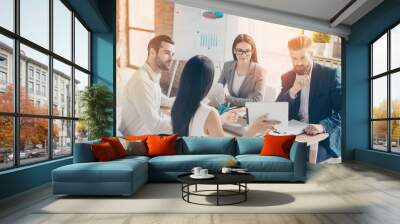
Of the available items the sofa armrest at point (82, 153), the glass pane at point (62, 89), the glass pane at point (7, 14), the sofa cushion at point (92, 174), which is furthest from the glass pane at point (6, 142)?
the glass pane at point (62, 89)

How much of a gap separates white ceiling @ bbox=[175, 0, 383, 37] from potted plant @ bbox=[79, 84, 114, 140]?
2.89 meters

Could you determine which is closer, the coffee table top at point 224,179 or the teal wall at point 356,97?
the coffee table top at point 224,179

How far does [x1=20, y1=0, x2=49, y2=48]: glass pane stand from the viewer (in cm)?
552

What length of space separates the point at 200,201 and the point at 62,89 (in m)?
3.78

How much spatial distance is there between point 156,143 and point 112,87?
2.88 meters

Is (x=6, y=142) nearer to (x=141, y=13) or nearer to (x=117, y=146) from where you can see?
(x=117, y=146)

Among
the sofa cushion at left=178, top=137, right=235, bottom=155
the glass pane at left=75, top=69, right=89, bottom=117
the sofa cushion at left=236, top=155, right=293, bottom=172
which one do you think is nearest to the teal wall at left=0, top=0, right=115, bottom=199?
the glass pane at left=75, top=69, right=89, bottom=117

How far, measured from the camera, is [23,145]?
544 centimetres

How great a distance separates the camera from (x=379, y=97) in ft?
29.4

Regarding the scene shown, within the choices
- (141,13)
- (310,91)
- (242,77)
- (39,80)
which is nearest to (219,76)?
(242,77)

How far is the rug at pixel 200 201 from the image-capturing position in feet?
13.8

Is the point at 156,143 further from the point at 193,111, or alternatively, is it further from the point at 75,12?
the point at 75,12

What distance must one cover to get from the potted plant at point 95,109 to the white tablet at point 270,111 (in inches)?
131

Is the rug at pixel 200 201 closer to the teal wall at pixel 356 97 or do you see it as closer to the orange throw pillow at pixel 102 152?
the orange throw pillow at pixel 102 152
